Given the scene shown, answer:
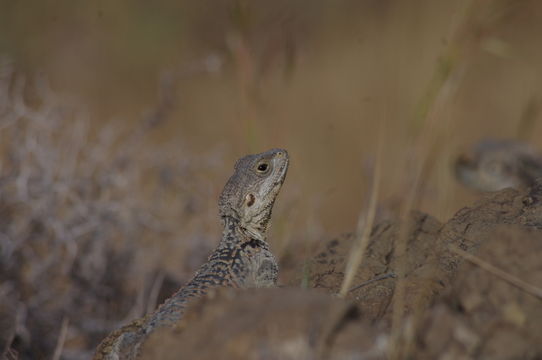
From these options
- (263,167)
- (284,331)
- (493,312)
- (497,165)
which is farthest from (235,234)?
(497,165)

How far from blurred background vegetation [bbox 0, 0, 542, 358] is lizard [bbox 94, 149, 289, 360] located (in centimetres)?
22

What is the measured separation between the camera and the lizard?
3.02 m

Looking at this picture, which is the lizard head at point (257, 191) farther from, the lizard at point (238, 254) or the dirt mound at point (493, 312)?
the dirt mound at point (493, 312)

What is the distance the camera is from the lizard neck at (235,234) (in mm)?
3943

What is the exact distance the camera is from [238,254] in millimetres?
3754

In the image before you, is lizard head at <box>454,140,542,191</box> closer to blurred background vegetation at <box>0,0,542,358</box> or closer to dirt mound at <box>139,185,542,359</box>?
blurred background vegetation at <box>0,0,542,358</box>

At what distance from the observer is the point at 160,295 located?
6.20m

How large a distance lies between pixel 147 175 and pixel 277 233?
2582mm

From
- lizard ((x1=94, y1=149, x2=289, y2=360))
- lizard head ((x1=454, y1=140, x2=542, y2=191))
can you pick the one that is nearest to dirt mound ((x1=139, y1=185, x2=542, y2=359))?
lizard ((x1=94, y1=149, x2=289, y2=360))

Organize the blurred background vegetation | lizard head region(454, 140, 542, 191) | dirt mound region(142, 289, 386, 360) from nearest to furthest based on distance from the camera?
dirt mound region(142, 289, 386, 360) → the blurred background vegetation → lizard head region(454, 140, 542, 191)

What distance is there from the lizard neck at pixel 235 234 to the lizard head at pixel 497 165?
3.70 metres

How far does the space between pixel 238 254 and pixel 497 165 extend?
4.60 meters

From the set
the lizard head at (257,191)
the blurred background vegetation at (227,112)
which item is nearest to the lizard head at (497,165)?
the blurred background vegetation at (227,112)

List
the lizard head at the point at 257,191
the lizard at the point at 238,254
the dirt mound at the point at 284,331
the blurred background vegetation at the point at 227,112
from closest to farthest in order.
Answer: the dirt mound at the point at 284,331
the lizard at the point at 238,254
the blurred background vegetation at the point at 227,112
the lizard head at the point at 257,191
